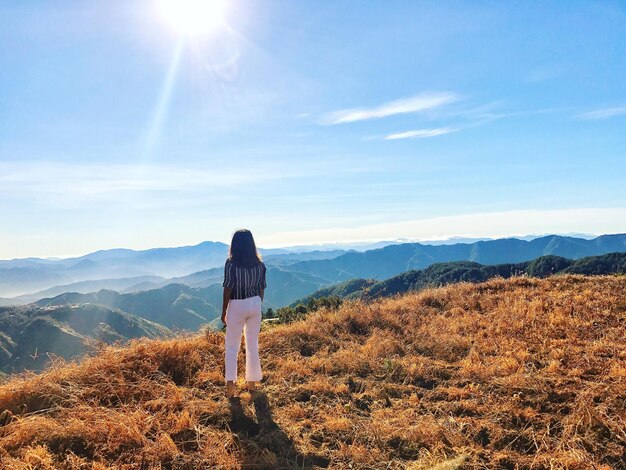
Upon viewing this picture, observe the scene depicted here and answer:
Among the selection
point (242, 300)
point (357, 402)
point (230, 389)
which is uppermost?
point (242, 300)

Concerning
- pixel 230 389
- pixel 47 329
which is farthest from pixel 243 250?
pixel 47 329

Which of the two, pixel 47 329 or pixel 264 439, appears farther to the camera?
pixel 47 329

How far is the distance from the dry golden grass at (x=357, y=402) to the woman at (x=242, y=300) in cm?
49

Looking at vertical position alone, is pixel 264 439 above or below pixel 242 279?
below

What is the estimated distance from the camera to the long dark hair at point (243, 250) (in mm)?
5773

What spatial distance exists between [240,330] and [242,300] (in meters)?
0.47

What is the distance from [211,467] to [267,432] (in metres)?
0.96

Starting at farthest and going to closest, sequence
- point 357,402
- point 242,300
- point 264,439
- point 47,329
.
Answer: point 47,329 < point 242,300 < point 357,402 < point 264,439

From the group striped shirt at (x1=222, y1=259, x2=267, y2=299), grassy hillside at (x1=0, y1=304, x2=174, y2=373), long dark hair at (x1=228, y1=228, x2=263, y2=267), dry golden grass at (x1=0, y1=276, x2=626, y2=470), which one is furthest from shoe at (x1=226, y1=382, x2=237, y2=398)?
grassy hillside at (x1=0, y1=304, x2=174, y2=373)

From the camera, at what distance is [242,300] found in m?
5.72

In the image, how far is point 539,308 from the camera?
28.4ft

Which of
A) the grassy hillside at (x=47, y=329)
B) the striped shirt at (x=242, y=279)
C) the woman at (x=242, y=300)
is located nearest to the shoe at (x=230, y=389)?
the woman at (x=242, y=300)

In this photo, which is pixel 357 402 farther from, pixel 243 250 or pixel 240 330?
pixel 243 250

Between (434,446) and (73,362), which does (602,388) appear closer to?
(434,446)
